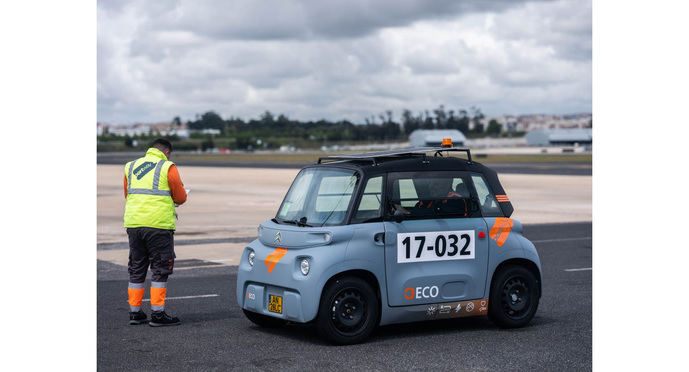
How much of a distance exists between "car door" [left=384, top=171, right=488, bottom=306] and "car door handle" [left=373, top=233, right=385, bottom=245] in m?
0.04

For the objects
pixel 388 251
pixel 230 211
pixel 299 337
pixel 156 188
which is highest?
pixel 156 188

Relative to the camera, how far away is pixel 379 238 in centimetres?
798

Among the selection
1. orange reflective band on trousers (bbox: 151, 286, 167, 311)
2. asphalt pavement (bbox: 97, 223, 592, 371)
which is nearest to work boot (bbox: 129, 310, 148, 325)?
asphalt pavement (bbox: 97, 223, 592, 371)

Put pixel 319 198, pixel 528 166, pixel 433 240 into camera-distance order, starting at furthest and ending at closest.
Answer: pixel 528 166 < pixel 319 198 < pixel 433 240

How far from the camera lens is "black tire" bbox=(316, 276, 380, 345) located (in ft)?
25.2

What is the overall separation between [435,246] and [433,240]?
0.06 m

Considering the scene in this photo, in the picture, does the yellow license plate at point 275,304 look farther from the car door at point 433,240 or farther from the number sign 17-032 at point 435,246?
the number sign 17-032 at point 435,246

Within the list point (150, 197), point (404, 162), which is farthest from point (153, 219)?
point (404, 162)

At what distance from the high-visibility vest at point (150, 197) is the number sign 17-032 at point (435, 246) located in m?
2.48

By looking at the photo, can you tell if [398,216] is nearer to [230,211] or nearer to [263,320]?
[263,320]

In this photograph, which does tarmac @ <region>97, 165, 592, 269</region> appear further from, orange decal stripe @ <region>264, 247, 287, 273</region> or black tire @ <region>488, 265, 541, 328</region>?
black tire @ <region>488, 265, 541, 328</region>

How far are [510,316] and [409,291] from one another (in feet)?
4.15

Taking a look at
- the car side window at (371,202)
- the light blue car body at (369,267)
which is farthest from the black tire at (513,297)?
the car side window at (371,202)

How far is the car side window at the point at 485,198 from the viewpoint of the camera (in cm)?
866
